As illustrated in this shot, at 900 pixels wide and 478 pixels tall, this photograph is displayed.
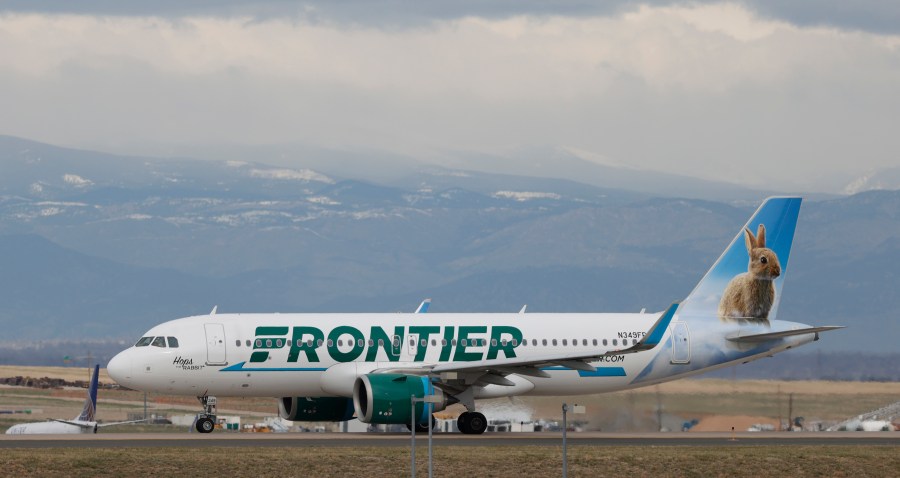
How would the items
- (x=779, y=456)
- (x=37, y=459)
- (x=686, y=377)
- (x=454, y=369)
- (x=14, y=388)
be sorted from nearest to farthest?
(x=37, y=459)
(x=779, y=456)
(x=454, y=369)
(x=686, y=377)
(x=14, y=388)

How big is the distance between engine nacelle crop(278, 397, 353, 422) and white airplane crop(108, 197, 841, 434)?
0.14 ft

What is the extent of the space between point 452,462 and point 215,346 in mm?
13090

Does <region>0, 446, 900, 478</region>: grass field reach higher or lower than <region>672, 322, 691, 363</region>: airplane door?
lower

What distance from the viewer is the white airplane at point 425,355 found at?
49.7m

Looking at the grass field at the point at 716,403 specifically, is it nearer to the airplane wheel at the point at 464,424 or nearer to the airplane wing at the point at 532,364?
the airplane wheel at the point at 464,424

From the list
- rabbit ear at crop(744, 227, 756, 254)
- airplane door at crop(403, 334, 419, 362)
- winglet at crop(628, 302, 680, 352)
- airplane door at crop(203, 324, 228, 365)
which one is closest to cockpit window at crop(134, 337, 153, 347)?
airplane door at crop(203, 324, 228, 365)

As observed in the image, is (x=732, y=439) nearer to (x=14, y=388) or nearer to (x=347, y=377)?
(x=347, y=377)

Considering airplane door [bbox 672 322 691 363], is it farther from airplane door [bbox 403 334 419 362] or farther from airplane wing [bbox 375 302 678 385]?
airplane door [bbox 403 334 419 362]

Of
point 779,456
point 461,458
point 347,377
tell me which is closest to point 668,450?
point 779,456

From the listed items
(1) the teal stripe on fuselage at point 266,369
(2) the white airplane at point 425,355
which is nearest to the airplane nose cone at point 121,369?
(2) the white airplane at point 425,355

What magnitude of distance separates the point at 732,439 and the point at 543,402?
24.6 feet

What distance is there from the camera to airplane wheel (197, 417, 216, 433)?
2023 inches

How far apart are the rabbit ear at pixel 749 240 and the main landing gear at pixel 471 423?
11655mm

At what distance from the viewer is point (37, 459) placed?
39562 mm
